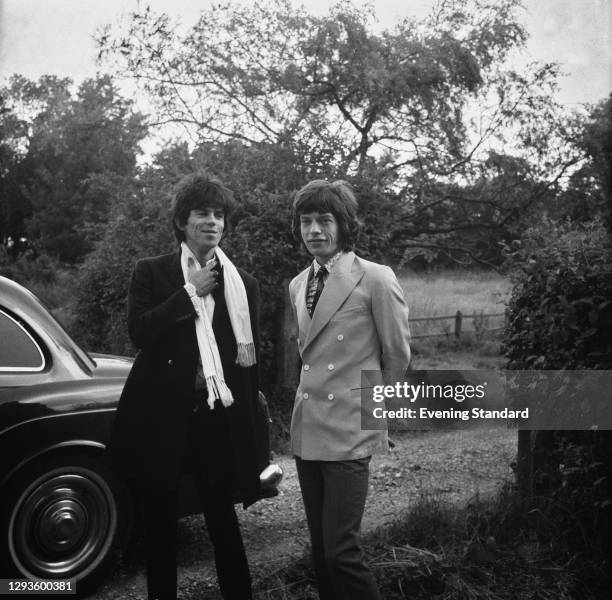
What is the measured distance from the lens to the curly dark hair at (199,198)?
2.88 meters

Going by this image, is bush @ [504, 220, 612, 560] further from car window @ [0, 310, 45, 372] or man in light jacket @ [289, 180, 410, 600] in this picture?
car window @ [0, 310, 45, 372]

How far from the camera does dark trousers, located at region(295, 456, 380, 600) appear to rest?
2400 millimetres

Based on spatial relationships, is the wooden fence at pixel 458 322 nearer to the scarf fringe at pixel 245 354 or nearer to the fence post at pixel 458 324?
the fence post at pixel 458 324

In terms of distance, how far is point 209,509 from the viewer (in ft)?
9.45

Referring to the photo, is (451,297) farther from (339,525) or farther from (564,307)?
(339,525)

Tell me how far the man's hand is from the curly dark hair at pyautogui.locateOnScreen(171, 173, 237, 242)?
256mm

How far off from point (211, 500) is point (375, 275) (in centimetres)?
116

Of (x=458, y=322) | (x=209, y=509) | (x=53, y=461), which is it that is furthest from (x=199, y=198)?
(x=458, y=322)

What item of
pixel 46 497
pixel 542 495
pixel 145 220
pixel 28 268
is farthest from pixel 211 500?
pixel 28 268

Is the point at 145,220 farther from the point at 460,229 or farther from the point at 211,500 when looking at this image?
the point at 211,500

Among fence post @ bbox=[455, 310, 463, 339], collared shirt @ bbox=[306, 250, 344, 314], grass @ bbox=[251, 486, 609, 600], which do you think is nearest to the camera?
collared shirt @ bbox=[306, 250, 344, 314]

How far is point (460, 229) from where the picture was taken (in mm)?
9664

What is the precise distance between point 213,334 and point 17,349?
48.8 inches

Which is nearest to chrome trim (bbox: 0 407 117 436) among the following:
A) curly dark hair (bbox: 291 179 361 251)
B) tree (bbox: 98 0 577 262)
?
curly dark hair (bbox: 291 179 361 251)
